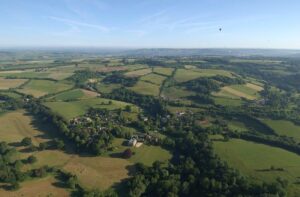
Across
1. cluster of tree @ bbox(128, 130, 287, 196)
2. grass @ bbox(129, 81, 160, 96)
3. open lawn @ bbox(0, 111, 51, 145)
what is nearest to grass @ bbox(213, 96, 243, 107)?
grass @ bbox(129, 81, 160, 96)

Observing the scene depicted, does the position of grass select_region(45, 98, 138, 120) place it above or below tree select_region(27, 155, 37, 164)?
below

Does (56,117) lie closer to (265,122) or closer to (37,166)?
(37,166)

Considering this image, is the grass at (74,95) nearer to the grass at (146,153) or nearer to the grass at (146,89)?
the grass at (146,89)

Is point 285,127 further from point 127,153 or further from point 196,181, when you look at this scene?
point 127,153

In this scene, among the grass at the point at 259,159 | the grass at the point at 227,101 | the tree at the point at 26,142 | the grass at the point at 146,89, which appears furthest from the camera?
the grass at the point at 146,89

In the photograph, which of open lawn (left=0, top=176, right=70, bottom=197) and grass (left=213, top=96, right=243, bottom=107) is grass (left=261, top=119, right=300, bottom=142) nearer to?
grass (left=213, top=96, right=243, bottom=107)

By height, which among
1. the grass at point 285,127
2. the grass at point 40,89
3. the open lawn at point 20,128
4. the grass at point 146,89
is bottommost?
the open lawn at point 20,128

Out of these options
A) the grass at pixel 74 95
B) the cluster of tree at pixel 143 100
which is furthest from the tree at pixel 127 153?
the grass at pixel 74 95
